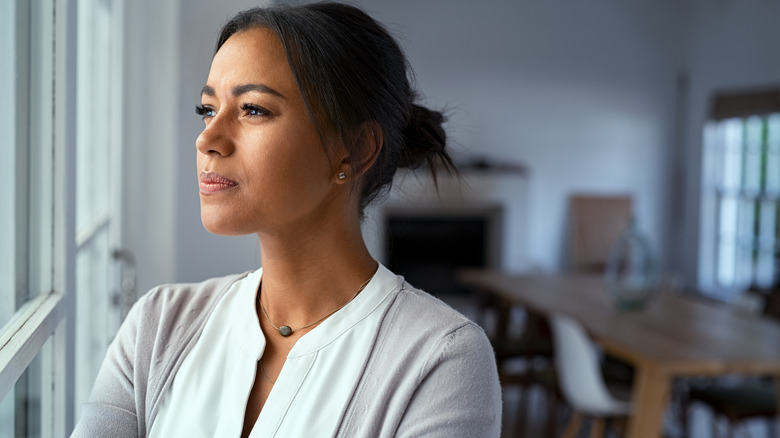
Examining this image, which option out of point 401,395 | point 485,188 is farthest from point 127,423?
point 485,188

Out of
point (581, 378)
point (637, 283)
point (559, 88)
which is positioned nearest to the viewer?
point (581, 378)

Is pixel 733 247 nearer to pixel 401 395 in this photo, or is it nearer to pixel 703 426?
pixel 703 426

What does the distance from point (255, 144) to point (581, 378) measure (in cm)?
255

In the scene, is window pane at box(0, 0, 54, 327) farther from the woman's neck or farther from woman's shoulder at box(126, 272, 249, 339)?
the woman's neck

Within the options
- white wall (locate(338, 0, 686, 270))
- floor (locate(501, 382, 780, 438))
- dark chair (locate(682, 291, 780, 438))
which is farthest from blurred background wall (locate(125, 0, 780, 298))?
dark chair (locate(682, 291, 780, 438))

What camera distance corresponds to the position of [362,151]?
3.60 feet

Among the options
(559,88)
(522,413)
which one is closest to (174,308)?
(522,413)

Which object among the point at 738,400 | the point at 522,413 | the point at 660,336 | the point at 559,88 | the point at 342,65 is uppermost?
the point at 559,88

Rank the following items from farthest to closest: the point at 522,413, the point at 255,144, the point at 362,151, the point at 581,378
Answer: the point at 522,413 < the point at 581,378 < the point at 362,151 < the point at 255,144

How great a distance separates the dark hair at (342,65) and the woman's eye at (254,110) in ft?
0.17

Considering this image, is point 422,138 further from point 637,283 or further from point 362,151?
point 637,283

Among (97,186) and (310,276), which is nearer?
(310,276)

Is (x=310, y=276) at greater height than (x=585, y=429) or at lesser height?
greater

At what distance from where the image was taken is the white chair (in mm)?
3178
